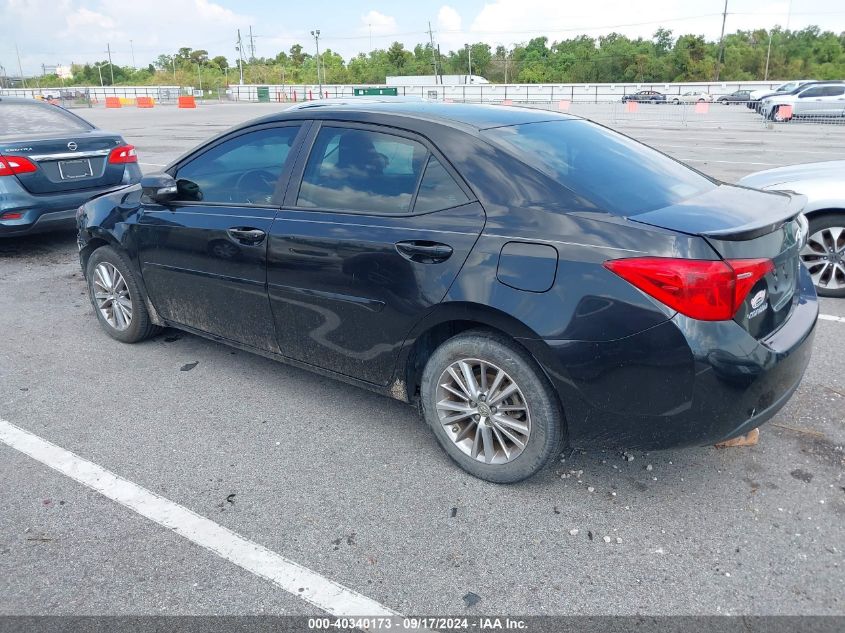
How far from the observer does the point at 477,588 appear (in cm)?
254

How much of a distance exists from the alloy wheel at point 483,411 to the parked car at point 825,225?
3631 millimetres

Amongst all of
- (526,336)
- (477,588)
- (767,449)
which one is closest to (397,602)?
(477,588)

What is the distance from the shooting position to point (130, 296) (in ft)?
15.4

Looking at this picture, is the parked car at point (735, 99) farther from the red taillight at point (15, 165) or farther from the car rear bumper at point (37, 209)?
the red taillight at point (15, 165)

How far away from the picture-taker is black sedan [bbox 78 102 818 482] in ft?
8.62

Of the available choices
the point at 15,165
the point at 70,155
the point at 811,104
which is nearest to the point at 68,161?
the point at 70,155

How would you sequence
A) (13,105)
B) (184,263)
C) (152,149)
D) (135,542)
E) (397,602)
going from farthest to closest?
(152,149)
(13,105)
(184,263)
(135,542)
(397,602)

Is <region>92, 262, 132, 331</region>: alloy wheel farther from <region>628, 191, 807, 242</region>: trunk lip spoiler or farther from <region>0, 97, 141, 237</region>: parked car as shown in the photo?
<region>628, 191, 807, 242</region>: trunk lip spoiler

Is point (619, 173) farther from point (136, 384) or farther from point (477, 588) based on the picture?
point (136, 384)

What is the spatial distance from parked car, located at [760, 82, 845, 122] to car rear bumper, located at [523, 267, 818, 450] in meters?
27.4

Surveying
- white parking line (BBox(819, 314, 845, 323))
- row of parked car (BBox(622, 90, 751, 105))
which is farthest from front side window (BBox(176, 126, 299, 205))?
row of parked car (BBox(622, 90, 751, 105))

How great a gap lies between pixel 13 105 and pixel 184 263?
5600 mm

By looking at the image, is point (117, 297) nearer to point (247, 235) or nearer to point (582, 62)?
point (247, 235)

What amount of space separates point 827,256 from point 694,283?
388 cm
